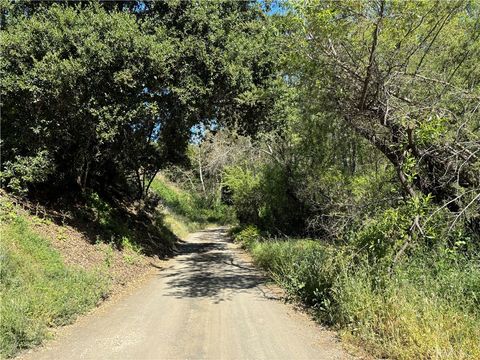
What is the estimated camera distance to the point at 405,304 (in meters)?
5.98

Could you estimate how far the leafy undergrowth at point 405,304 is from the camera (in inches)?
Answer: 208

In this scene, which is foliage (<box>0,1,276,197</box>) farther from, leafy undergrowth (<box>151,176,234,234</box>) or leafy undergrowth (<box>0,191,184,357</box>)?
leafy undergrowth (<box>151,176,234,234</box>)

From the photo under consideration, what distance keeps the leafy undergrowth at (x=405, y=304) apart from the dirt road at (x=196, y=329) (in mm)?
514

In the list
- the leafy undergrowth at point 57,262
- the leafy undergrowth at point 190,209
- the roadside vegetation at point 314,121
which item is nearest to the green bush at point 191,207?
the leafy undergrowth at point 190,209

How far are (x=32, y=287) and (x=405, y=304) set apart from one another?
6.33m

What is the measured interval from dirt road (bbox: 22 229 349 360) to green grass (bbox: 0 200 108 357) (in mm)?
321

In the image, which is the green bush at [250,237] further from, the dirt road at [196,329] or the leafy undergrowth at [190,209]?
the leafy undergrowth at [190,209]

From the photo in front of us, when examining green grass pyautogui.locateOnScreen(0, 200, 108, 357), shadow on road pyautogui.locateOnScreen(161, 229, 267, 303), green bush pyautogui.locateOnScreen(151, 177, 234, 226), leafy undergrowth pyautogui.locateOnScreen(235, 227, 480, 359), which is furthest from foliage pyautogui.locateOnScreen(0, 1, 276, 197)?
green bush pyautogui.locateOnScreen(151, 177, 234, 226)

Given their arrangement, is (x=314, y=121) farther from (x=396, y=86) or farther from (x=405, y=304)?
(x=405, y=304)

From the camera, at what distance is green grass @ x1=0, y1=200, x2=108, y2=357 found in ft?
20.2

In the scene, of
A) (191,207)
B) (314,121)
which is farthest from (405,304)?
(191,207)

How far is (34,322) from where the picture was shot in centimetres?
651

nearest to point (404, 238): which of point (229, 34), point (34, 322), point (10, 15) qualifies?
point (34, 322)

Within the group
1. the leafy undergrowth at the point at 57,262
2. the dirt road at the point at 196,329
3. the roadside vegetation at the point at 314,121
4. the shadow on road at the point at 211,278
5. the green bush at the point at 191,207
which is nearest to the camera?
the dirt road at the point at 196,329
